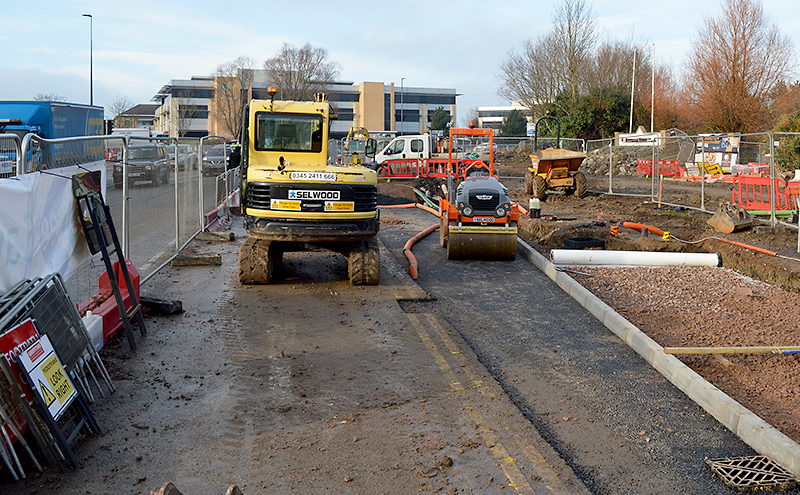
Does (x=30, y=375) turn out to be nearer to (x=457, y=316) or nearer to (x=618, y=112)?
(x=457, y=316)

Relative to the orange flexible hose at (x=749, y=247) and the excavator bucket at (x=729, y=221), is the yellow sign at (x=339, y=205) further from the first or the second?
the excavator bucket at (x=729, y=221)

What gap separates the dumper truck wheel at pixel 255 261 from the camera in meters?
9.98

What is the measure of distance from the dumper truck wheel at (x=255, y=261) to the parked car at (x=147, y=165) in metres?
1.89

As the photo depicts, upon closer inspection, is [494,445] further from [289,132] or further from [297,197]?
[289,132]

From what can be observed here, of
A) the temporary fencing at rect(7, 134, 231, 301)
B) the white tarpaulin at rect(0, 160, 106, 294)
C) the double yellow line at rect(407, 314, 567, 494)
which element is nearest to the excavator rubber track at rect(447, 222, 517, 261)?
the double yellow line at rect(407, 314, 567, 494)

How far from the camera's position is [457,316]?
28.3ft

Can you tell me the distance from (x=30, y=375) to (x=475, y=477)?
9.96ft

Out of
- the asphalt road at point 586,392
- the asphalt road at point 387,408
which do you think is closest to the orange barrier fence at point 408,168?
the asphalt road at point 586,392

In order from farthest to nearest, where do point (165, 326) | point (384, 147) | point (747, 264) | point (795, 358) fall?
1. point (384, 147)
2. point (747, 264)
3. point (165, 326)
4. point (795, 358)

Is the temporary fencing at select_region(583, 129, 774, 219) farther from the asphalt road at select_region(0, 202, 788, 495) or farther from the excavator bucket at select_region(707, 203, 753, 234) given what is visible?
the asphalt road at select_region(0, 202, 788, 495)

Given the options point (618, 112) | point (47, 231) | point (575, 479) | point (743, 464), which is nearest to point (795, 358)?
point (743, 464)

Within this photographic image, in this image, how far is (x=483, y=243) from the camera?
12242mm

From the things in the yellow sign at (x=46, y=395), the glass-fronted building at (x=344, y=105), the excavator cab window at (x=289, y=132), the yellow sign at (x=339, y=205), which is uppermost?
the glass-fronted building at (x=344, y=105)

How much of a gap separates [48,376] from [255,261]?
17.9 ft
